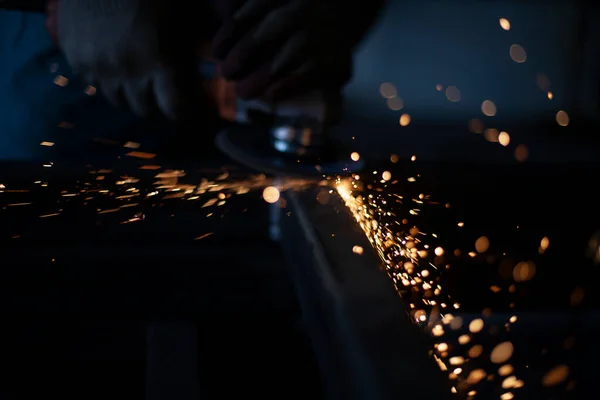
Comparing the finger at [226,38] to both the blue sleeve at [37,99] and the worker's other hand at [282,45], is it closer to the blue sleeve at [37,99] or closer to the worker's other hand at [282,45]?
the worker's other hand at [282,45]

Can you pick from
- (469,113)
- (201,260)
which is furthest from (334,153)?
(469,113)

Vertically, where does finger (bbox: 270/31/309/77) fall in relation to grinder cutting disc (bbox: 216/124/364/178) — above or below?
above

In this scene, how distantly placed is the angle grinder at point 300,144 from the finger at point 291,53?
0.22ft

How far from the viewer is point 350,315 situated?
1.84 ft

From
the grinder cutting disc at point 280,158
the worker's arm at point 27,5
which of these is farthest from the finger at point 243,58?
the worker's arm at point 27,5

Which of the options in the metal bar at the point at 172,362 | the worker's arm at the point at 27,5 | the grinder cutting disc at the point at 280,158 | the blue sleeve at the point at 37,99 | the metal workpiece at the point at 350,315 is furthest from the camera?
the blue sleeve at the point at 37,99

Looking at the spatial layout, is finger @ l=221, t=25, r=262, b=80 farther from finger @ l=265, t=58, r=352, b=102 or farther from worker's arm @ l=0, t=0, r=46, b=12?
worker's arm @ l=0, t=0, r=46, b=12

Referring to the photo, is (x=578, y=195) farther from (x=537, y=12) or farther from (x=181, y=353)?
(x=537, y=12)

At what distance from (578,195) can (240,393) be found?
0.90 meters

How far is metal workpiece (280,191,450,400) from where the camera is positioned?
47cm

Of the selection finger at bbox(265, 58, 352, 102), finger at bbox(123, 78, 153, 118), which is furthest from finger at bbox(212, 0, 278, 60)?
finger at bbox(123, 78, 153, 118)

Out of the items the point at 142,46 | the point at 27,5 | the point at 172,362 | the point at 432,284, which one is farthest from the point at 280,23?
the point at 27,5

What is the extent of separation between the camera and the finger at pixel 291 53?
1017mm

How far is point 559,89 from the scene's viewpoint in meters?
2.45
